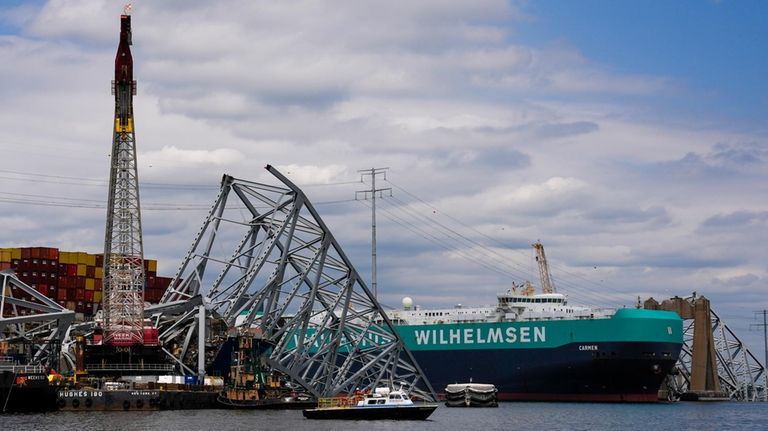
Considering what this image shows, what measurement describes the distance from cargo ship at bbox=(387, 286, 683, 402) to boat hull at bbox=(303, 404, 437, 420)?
147ft

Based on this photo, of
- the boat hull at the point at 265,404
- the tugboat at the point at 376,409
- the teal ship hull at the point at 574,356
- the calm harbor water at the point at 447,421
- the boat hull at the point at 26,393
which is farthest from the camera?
the teal ship hull at the point at 574,356

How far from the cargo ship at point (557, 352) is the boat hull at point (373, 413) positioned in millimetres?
44888

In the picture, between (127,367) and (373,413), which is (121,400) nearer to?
(127,367)

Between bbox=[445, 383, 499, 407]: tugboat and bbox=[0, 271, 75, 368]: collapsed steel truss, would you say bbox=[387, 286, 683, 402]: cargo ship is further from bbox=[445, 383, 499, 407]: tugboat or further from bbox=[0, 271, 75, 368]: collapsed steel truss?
bbox=[0, 271, 75, 368]: collapsed steel truss

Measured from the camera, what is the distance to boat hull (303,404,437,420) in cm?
9194

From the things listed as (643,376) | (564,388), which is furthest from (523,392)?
(643,376)

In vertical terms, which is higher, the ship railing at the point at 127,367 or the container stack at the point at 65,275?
the container stack at the point at 65,275

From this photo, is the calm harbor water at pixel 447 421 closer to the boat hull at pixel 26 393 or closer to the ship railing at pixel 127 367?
the boat hull at pixel 26 393

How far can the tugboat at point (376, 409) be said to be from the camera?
91.9 m

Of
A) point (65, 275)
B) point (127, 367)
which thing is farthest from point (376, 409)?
point (65, 275)

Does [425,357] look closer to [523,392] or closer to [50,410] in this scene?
[523,392]

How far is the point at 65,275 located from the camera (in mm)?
140125

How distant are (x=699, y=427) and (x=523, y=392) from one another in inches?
1667

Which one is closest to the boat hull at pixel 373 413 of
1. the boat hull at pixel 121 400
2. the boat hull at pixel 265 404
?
the boat hull at pixel 265 404
